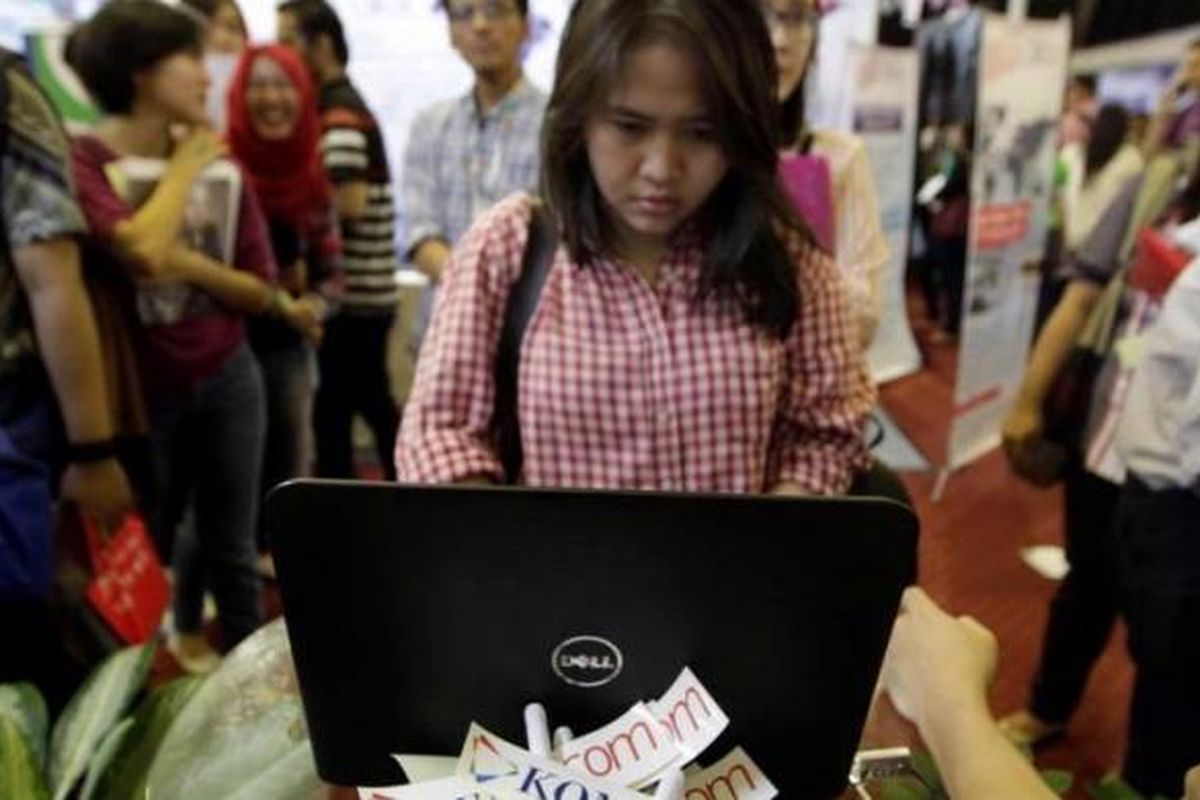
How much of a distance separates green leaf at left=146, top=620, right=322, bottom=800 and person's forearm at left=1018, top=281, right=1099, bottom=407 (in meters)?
1.60

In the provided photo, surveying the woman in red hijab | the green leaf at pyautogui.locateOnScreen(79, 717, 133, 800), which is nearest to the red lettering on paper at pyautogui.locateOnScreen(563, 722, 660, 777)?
the green leaf at pyautogui.locateOnScreen(79, 717, 133, 800)

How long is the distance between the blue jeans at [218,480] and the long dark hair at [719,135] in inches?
43.6

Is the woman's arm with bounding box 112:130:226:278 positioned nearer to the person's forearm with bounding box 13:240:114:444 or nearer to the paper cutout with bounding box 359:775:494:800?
the person's forearm with bounding box 13:240:114:444

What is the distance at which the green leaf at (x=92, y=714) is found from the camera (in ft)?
1.98

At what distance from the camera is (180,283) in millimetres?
1765

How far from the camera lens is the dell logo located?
1.87 feet

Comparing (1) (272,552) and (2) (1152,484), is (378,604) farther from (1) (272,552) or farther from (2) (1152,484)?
(2) (1152,484)

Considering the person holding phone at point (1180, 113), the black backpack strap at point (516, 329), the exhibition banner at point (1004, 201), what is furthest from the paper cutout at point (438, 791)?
the exhibition banner at point (1004, 201)

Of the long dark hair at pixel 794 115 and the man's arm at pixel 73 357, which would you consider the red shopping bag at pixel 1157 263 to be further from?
the man's arm at pixel 73 357

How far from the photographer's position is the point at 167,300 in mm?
1762

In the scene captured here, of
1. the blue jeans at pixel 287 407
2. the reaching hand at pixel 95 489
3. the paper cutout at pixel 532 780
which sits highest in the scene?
the paper cutout at pixel 532 780

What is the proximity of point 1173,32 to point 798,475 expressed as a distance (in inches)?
174

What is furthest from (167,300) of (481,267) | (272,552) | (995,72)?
(995,72)

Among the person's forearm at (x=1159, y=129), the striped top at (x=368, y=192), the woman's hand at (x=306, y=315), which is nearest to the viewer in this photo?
the woman's hand at (x=306, y=315)
